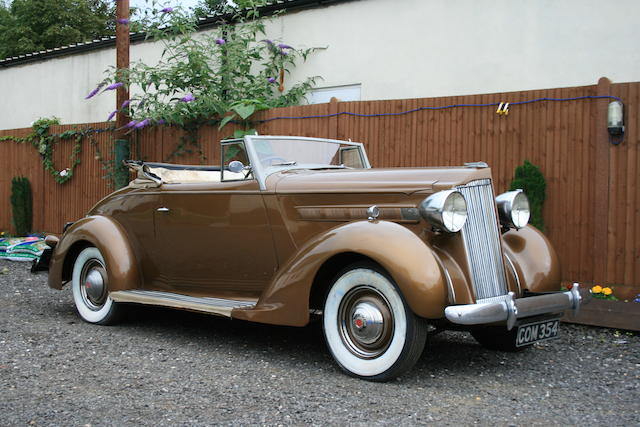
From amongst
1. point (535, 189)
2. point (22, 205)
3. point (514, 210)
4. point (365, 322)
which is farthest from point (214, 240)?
point (22, 205)

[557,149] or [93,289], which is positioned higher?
[557,149]

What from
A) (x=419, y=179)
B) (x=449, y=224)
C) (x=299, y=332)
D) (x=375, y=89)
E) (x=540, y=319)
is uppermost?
(x=375, y=89)

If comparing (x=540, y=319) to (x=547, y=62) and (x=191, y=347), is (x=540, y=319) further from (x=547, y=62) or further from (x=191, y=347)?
(x=547, y=62)

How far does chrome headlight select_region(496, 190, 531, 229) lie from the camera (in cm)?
437

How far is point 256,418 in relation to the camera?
124 inches

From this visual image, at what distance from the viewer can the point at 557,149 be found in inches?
244

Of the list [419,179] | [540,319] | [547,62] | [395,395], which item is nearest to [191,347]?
[395,395]

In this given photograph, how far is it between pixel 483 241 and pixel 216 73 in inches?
284

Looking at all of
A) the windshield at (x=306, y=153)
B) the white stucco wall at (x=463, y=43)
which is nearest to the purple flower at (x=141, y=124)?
the white stucco wall at (x=463, y=43)

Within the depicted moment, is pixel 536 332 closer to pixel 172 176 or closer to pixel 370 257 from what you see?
pixel 370 257

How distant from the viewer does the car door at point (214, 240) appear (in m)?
4.68

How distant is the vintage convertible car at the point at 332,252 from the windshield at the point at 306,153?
12 millimetres

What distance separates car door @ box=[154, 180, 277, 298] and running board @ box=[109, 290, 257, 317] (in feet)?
0.46

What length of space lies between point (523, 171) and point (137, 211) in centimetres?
364
